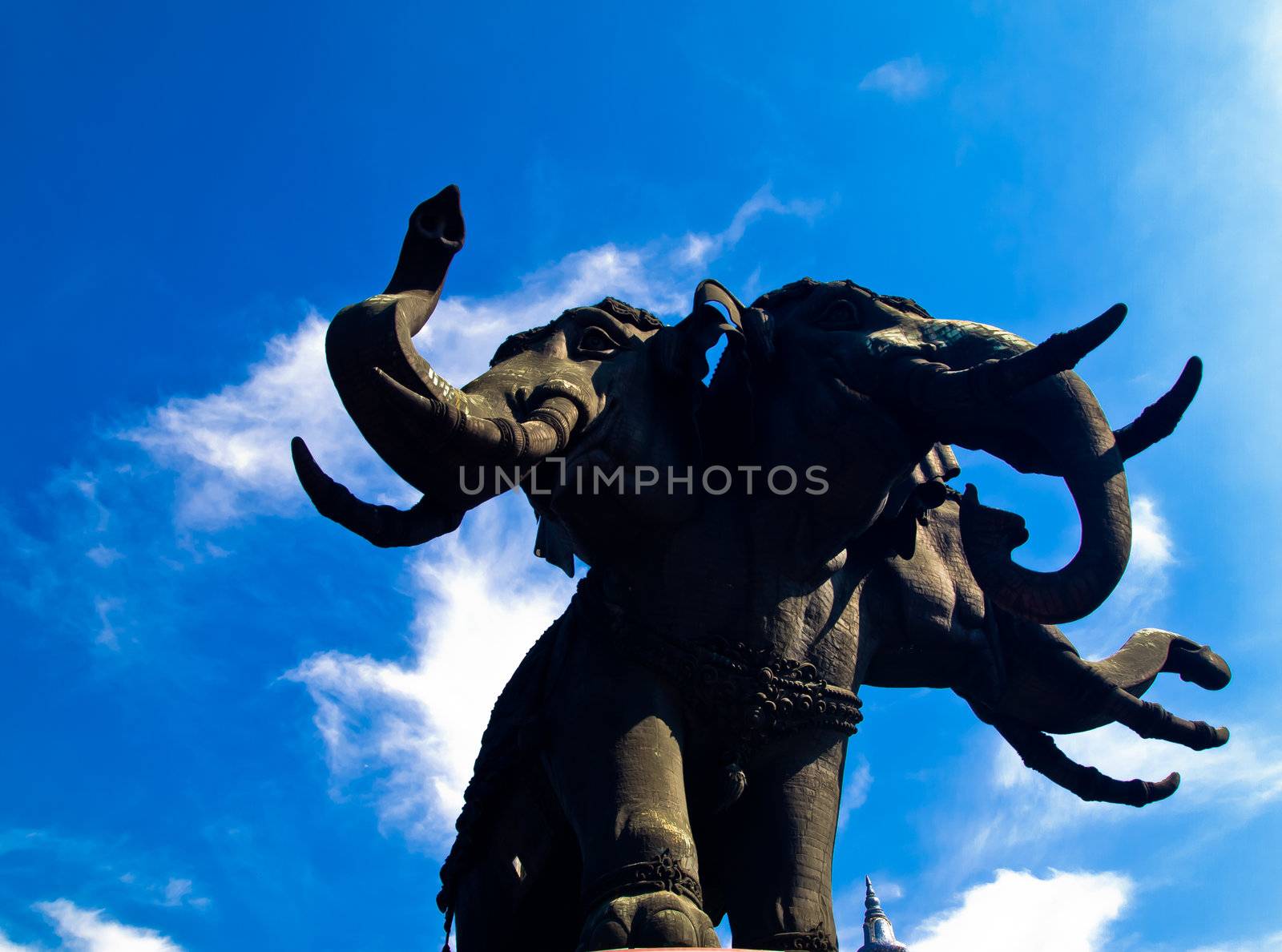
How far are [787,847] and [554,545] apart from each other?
73.1 inches

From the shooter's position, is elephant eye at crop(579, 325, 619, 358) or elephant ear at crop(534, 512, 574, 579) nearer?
elephant eye at crop(579, 325, 619, 358)

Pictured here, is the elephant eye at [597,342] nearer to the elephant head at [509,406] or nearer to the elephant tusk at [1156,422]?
the elephant head at [509,406]

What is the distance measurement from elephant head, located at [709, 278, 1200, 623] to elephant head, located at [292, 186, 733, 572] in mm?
452

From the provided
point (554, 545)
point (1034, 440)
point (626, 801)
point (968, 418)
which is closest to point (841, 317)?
point (968, 418)

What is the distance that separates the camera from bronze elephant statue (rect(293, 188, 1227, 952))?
5.69m

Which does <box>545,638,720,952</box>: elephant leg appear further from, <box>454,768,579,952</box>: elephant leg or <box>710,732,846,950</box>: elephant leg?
<box>710,732,846,950</box>: elephant leg

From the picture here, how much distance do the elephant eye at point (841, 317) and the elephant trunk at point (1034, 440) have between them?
47 cm

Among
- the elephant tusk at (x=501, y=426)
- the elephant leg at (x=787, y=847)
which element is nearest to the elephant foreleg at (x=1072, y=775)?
the elephant leg at (x=787, y=847)

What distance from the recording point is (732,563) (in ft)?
20.2

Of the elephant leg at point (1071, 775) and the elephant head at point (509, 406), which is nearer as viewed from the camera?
the elephant head at point (509, 406)

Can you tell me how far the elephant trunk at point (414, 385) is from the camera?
16.3ft

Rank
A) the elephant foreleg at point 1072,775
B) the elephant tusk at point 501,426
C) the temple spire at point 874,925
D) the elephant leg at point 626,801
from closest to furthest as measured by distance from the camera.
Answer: the elephant tusk at point 501,426 → the elephant leg at point 626,801 → the elephant foreleg at point 1072,775 → the temple spire at point 874,925

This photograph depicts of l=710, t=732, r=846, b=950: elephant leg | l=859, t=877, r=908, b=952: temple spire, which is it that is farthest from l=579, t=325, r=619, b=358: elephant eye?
l=859, t=877, r=908, b=952: temple spire

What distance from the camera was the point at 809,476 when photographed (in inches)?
243
